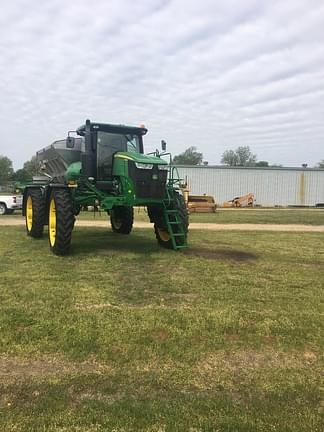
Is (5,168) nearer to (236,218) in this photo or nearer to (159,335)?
(236,218)

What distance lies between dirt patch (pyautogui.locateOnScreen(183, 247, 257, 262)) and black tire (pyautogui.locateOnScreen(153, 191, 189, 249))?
1.41 feet

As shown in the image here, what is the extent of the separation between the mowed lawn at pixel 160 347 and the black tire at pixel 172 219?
6.80 feet

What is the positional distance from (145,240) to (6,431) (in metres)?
9.56

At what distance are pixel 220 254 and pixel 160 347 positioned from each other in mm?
5739

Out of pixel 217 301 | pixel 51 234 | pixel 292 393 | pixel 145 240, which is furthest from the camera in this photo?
pixel 145 240

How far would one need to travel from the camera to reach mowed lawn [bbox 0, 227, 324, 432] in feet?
11.5

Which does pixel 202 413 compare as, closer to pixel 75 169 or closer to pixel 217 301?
pixel 217 301

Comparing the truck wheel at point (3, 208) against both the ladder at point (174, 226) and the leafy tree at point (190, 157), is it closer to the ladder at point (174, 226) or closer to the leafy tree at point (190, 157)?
the ladder at point (174, 226)

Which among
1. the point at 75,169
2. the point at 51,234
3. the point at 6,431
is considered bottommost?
the point at 6,431

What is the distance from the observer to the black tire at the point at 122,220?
539 inches

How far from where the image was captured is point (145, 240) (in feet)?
41.9

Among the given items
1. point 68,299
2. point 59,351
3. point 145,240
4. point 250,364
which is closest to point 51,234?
point 145,240

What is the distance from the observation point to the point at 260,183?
51469 mm

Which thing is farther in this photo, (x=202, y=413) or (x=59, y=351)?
(x=59, y=351)
